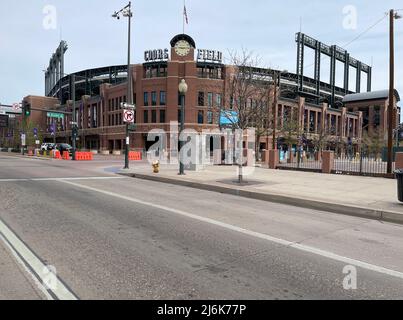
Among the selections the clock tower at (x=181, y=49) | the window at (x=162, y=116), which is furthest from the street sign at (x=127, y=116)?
the clock tower at (x=181, y=49)

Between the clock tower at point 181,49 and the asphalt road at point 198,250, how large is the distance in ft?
172

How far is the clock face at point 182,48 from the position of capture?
193ft

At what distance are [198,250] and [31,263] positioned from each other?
8.10 ft

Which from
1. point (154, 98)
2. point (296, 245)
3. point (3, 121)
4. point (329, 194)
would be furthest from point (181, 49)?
point (296, 245)

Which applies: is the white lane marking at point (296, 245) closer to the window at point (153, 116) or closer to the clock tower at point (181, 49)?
the window at point (153, 116)

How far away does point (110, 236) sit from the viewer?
623 centimetres

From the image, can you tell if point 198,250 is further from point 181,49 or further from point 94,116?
point 94,116

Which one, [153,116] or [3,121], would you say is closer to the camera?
[153,116]

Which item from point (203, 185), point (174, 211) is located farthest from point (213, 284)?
point (203, 185)

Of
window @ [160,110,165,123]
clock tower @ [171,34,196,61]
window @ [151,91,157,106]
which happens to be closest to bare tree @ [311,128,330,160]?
clock tower @ [171,34,196,61]

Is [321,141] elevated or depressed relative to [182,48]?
depressed

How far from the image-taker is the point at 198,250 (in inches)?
219

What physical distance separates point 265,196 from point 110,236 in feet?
21.1
